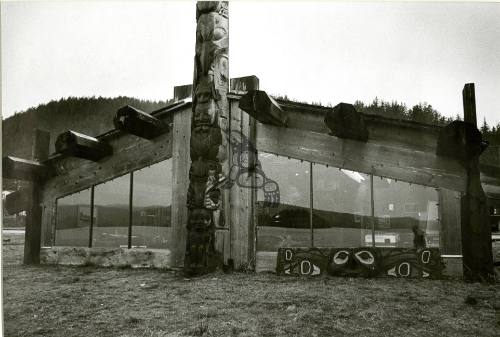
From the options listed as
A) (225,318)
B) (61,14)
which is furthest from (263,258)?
(61,14)

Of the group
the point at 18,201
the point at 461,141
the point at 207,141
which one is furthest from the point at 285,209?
the point at 18,201

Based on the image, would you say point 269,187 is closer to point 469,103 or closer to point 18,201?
point 469,103

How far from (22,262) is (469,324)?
7.29 m

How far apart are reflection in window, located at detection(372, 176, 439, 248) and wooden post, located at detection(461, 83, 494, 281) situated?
1327mm

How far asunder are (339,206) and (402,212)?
1.22m

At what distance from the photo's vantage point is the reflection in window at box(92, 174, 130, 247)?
7086mm

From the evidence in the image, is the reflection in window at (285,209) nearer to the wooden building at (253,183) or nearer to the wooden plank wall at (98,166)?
the wooden building at (253,183)

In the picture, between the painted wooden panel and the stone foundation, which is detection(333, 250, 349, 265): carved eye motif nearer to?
the painted wooden panel

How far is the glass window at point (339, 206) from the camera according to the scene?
6027 millimetres

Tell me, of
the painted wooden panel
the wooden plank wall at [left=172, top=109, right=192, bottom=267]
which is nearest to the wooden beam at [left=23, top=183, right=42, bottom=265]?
the wooden plank wall at [left=172, top=109, right=192, bottom=267]

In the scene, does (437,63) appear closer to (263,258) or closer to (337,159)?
(337,159)

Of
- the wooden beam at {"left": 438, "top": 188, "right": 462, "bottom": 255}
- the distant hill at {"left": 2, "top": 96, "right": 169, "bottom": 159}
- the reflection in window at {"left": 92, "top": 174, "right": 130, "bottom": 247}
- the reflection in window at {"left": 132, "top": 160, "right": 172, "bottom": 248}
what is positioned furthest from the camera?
the reflection in window at {"left": 92, "top": 174, "right": 130, "bottom": 247}

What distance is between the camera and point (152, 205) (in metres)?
7.08

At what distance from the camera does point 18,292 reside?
4691mm
